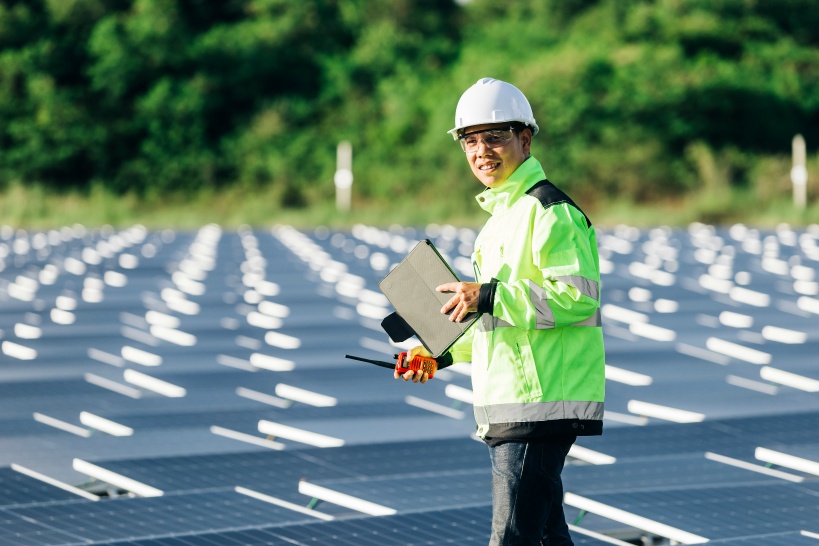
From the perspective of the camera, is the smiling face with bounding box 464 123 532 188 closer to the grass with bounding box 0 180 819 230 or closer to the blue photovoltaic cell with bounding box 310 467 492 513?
the blue photovoltaic cell with bounding box 310 467 492 513

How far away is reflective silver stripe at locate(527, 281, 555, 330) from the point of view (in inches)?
131

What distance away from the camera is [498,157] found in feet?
11.7

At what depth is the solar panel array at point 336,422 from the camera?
5.13 metres

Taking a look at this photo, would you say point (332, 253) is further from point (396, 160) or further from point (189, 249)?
point (396, 160)

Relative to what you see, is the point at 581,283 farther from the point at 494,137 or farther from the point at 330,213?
the point at 330,213

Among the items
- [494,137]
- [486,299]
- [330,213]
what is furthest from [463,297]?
[330,213]

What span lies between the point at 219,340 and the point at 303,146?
31706 millimetres

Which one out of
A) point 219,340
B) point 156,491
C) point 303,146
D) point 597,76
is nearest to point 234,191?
point 303,146

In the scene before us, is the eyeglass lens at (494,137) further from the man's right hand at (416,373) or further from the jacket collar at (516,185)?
the man's right hand at (416,373)

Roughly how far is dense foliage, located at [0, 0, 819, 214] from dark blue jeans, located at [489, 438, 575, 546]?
36.7m

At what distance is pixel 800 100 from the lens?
43.6 metres

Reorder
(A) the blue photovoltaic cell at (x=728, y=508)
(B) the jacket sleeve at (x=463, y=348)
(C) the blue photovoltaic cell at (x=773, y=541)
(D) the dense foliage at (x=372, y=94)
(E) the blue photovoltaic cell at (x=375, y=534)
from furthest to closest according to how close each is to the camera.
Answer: (D) the dense foliage at (x=372, y=94) < (A) the blue photovoltaic cell at (x=728, y=508) < (E) the blue photovoltaic cell at (x=375, y=534) < (C) the blue photovoltaic cell at (x=773, y=541) < (B) the jacket sleeve at (x=463, y=348)

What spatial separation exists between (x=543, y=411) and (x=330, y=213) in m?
34.9

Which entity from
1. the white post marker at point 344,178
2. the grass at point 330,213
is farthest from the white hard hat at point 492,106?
the white post marker at point 344,178
